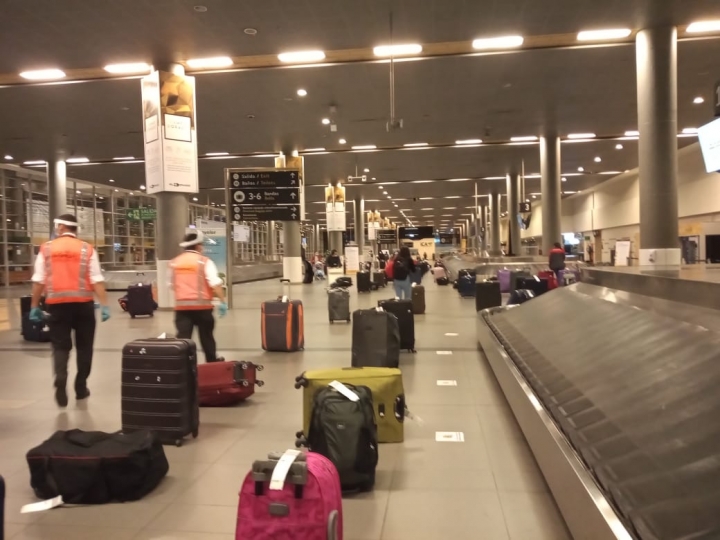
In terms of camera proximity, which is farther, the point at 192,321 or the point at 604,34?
the point at 604,34

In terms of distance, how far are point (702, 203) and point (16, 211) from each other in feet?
115

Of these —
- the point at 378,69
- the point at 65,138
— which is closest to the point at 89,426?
the point at 378,69

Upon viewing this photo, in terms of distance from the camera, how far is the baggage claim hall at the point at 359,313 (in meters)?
3.15

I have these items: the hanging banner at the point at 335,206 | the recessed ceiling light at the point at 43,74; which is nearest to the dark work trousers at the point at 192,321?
the recessed ceiling light at the point at 43,74

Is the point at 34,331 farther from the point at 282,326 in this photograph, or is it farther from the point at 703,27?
the point at 703,27

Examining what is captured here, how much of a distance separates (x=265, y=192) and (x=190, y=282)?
1037 cm

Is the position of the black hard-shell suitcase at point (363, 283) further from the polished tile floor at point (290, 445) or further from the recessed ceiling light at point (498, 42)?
the polished tile floor at point (290, 445)

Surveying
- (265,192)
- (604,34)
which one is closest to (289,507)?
(604,34)

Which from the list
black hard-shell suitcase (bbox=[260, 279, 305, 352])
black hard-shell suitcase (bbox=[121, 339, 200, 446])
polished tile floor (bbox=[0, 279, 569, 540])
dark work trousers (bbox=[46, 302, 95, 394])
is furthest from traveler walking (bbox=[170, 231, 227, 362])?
black hard-shell suitcase (bbox=[260, 279, 305, 352])

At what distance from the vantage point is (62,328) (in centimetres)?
586

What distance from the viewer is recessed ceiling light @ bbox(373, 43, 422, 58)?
1287cm

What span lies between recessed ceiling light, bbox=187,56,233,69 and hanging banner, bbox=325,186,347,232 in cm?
2075

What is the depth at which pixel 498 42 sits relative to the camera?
12789 millimetres

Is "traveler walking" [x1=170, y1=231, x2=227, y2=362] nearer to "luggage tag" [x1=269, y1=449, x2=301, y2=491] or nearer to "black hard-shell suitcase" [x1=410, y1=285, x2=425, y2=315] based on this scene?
"luggage tag" [x1=269, y1=449, x2=301, y2=491]
